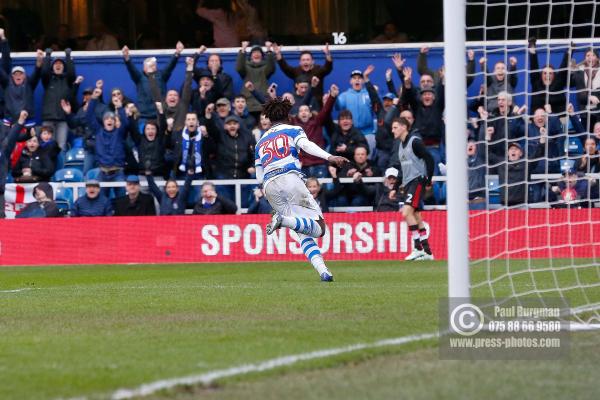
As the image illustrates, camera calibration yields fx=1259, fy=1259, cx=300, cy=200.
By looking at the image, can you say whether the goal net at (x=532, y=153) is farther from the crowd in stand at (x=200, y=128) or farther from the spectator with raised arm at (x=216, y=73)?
the spectator with raised arm at (x=216, y=73)

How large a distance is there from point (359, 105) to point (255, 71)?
2016 mm

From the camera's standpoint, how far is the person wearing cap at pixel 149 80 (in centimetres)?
2333

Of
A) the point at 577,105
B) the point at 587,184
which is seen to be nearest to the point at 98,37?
the point at 587,184

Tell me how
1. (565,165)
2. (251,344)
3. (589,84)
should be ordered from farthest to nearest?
(565,165), (589,84), (251,344)

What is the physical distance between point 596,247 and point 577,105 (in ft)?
5.24

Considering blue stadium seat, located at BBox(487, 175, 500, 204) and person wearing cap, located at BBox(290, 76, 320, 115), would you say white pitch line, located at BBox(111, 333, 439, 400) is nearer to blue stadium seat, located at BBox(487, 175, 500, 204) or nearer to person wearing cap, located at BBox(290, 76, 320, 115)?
blue stadium seat, located at BBox(487, 175, 500, 204)

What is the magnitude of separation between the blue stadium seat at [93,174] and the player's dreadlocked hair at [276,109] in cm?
926

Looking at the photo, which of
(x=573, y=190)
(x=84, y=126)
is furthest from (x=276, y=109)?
(x=84, y=126)

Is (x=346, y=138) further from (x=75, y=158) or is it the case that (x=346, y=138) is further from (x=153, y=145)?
(x=75, y=158)

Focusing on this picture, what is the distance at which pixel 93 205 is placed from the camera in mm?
22203

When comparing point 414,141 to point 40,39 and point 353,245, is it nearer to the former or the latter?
A: point 353,245

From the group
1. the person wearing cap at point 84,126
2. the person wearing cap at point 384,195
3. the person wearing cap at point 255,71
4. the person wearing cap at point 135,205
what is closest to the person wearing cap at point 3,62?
the person wearing cap at point 84,126

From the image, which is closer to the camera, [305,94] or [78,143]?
[305,94]

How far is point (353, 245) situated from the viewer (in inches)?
835
